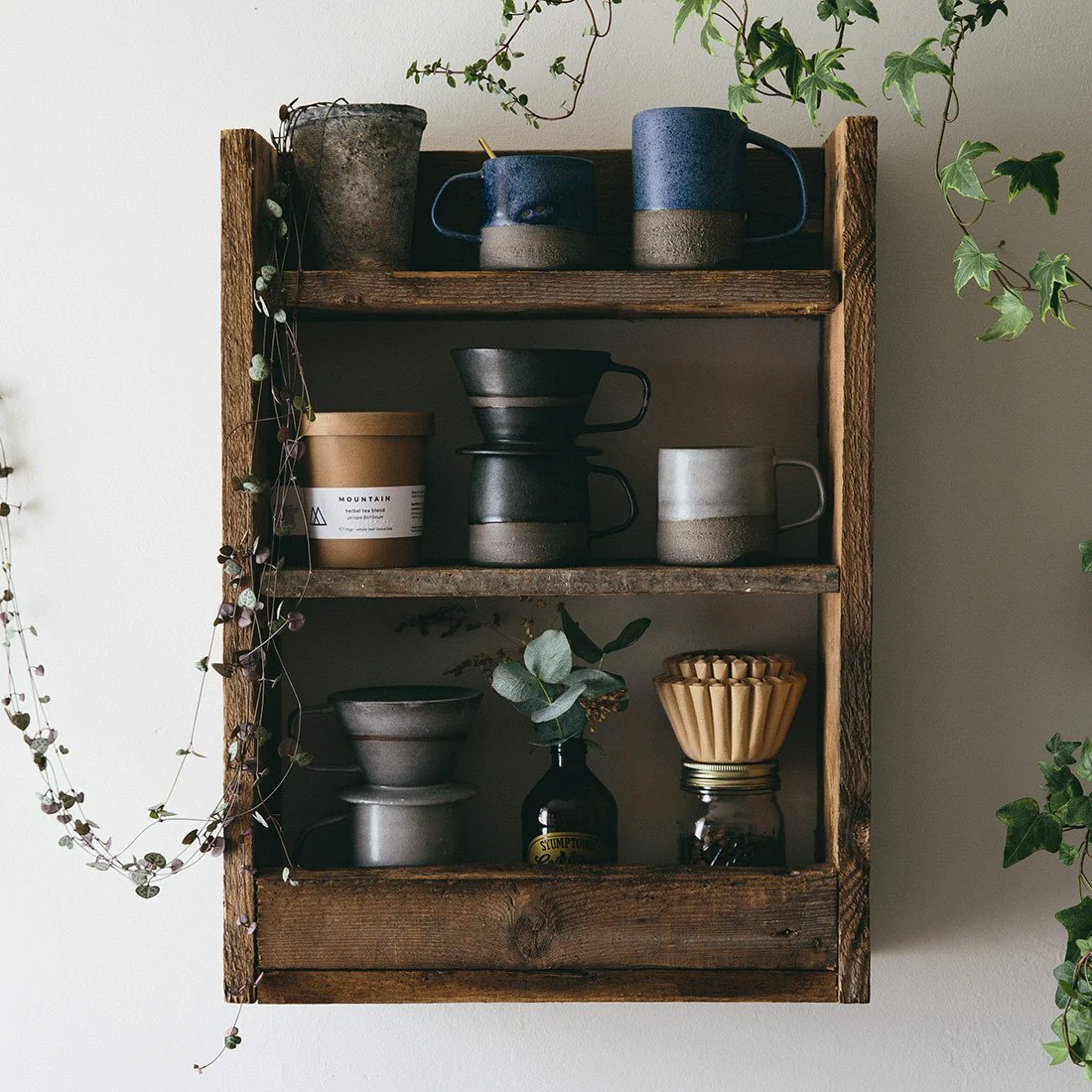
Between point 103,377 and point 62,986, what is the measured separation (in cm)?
65

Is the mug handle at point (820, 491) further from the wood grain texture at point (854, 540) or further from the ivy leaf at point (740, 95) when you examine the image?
the ivy leaf at point (740, 95)

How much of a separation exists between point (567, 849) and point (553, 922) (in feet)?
0.27

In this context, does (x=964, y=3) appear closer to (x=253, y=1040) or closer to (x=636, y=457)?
(x=636, y=457)

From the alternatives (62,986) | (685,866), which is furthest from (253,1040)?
(685,866)

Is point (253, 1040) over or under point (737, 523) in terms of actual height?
under

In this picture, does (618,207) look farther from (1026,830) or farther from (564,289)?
(1026,830)

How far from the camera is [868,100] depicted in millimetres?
1188

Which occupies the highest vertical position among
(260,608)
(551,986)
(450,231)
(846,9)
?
(846,9)

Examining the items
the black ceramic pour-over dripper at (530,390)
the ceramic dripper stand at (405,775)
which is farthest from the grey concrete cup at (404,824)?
the black ceramic pour-over dripper at (530,390)

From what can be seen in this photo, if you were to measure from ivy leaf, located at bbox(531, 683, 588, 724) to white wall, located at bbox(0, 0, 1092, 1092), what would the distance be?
0.35 meters

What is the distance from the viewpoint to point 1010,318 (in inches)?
39.3

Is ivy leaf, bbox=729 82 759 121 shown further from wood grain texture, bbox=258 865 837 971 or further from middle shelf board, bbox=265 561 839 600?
wood grain texture, bbox=258 865 837 971

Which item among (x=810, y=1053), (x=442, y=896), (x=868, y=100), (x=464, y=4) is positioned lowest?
(x=810, y=1053)

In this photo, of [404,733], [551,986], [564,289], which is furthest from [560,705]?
[564,289]
